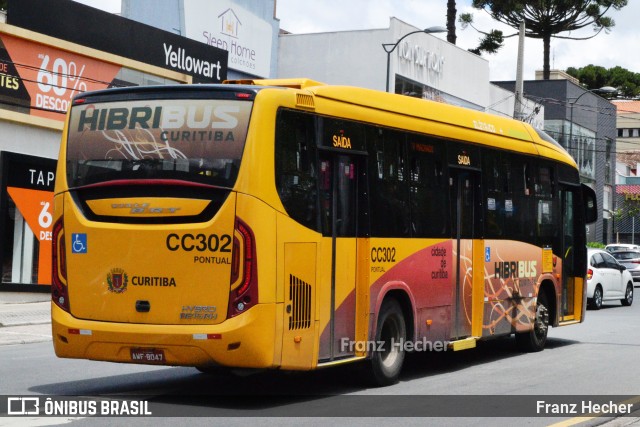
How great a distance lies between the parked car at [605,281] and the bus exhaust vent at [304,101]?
757 inches

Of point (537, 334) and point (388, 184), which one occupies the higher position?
point (388, 184)

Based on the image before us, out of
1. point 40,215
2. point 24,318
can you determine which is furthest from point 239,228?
point 40,215

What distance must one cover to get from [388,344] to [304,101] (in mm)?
3177

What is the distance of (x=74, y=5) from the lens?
90.9 feet

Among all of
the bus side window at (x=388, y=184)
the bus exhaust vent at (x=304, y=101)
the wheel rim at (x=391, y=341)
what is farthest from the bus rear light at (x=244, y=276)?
the wheel rim at (x=391, y=341)

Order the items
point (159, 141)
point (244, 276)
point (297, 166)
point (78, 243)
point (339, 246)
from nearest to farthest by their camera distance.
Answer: point (244, 276)
point (159, 141)
point (78, 243)
point (297, 166)
point (339, 246)

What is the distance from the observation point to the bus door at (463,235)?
13828 mm

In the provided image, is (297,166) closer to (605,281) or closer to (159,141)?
(159,141)

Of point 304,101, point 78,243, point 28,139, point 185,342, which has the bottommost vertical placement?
point 185,342

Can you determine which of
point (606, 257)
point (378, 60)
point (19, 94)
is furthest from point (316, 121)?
point (378, 60)

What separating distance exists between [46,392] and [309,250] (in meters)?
3.09

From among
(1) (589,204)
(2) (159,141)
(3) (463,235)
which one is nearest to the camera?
(2) (159,141)

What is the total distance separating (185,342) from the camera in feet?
32.3

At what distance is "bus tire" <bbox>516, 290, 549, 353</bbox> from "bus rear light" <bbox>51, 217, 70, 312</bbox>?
8.06 m
